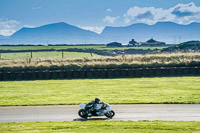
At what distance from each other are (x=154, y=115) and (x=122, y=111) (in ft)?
7.36

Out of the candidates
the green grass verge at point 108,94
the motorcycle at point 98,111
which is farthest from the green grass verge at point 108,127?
the green grass verge at point 108,94

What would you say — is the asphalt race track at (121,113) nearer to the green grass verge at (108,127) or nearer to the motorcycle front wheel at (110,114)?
the motorcycle front wheel at (110,114)

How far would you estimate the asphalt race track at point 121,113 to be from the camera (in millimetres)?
17516

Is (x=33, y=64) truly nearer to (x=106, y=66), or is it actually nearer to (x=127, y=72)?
(x=106, y=66)

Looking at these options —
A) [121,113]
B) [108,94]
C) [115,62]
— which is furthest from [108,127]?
[115,62]

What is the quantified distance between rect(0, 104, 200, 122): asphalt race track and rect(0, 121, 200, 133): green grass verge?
4.99 feet

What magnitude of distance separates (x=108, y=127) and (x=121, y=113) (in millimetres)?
4273

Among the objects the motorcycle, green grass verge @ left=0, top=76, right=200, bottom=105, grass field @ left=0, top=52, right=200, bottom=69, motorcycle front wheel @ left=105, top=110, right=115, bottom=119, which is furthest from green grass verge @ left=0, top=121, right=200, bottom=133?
grass field @ left=0, top=52, right=200, bottom=69

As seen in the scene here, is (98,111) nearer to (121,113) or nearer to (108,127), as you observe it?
(121,113)

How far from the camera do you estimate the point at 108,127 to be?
14.7m

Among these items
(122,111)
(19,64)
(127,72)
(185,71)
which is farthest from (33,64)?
(122,111)

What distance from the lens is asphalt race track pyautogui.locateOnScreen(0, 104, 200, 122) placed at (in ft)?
57.5

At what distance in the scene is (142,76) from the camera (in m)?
39.3

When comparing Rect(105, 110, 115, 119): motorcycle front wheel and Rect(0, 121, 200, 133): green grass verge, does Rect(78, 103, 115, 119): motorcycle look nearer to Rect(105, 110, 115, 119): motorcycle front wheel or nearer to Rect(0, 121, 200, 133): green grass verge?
Rect(105, 110, 115, 119): motorcycle front wheel
